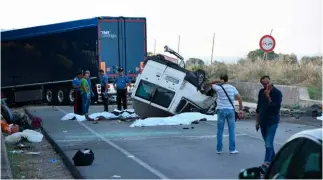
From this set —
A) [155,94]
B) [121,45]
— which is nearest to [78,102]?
[155,94]

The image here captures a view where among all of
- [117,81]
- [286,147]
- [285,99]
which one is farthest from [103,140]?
[285,99]

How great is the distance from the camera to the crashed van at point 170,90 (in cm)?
2020

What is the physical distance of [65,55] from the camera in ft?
101

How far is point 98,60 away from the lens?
28281 millimetres

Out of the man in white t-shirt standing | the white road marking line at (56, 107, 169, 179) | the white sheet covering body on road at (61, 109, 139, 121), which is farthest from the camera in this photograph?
the white sheet covering body on road at (61, 109, 139, 121)

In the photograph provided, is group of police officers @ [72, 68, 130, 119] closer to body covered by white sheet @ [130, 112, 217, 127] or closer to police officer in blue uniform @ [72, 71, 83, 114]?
police officer in blue uniform @ [72, 71, 83, 114]

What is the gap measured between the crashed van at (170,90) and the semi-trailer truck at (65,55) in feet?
22.3

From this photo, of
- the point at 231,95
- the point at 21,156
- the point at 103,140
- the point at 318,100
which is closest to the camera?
the point at 231,95

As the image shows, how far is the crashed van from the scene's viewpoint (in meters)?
20.2

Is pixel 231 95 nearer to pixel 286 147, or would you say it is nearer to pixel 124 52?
pixel 286 147

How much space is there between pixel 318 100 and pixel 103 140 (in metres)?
12.4

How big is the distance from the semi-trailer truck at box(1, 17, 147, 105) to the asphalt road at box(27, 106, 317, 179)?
8624mm

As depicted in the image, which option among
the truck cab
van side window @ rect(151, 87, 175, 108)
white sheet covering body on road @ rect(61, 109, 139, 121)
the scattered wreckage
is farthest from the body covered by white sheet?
the truck cab

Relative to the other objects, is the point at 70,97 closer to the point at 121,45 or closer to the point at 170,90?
the point at 121,45
